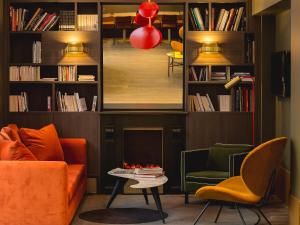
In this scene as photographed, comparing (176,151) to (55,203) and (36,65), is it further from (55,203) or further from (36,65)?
(55,203)

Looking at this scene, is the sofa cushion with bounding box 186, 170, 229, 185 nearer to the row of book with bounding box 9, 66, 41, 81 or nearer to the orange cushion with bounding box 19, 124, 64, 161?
the orange cushion with bounding box 19, 124, 64, 161

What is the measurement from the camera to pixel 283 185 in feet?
26.3

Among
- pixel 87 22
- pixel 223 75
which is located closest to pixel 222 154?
pixel 223 75

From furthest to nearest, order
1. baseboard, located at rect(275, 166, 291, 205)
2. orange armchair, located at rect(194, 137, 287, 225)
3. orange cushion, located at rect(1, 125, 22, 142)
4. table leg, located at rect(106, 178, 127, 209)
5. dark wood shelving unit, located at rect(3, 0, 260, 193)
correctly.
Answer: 1. dark wood shelving unit, located at rect(3, 0, 260, 193)
2. baseboard, located at rect(275, 166, 291, 205)
3. table leg, located at rect(106, 178, 127, 209)
4. orange cushion, located at rect(1, 125, 22, 142)
5. orange armchair, located at rect(194, 137, 287, 225)

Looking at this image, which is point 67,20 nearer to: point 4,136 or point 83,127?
point 83,127

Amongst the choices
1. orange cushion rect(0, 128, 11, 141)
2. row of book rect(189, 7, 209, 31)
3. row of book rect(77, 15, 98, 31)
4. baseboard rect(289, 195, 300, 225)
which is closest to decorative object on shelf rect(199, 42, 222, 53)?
row of book rect(189, 7, 209, 31)

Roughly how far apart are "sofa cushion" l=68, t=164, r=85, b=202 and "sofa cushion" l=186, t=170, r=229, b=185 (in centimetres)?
127

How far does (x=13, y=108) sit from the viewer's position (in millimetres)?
8594

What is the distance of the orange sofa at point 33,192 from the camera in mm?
5957

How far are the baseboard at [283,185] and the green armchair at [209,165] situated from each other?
522mm

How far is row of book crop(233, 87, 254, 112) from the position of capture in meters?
8.64

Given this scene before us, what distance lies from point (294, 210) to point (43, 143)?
294cm

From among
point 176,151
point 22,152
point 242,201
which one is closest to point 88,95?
point 176,151

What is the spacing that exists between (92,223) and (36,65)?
8.57 feet
